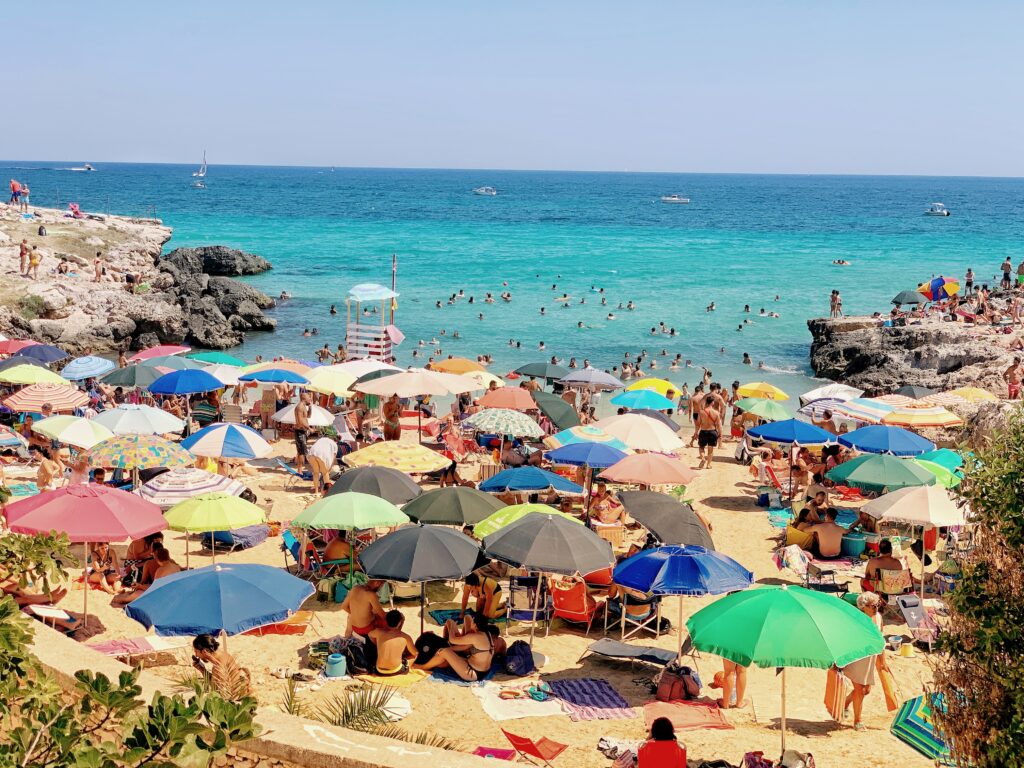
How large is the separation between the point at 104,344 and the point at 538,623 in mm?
25895

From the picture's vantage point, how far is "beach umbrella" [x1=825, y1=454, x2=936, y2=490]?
13497 millimetres

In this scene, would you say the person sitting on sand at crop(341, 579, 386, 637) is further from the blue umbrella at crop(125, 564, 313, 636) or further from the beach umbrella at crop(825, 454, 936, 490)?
the beach umbrella at crop(825, 454, 936, 490)

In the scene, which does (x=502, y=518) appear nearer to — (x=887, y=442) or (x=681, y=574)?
(x=681, y=574)

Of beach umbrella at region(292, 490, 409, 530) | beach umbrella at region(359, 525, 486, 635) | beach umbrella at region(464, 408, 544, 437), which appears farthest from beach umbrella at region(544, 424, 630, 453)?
beach umbrella at region(359, 525, 486, 635)

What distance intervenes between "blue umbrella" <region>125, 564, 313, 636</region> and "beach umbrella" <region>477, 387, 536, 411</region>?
9.06 metres

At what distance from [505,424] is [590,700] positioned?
7.09m

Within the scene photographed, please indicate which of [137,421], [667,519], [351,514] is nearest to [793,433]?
[667,519]

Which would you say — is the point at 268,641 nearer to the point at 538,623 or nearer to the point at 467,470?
the point at 538,623

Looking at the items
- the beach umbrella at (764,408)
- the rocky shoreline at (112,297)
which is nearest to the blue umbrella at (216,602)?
the beach umbrella at (764,408)

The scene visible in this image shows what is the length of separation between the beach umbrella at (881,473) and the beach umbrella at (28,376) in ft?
42.1

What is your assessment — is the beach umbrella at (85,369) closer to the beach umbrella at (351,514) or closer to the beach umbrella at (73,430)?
the beach umbrella at (73,430)

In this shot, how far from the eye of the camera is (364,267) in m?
63.6

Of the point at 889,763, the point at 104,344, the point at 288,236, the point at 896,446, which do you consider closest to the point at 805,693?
the point at 889,763

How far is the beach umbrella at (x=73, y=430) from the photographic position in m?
14.0
